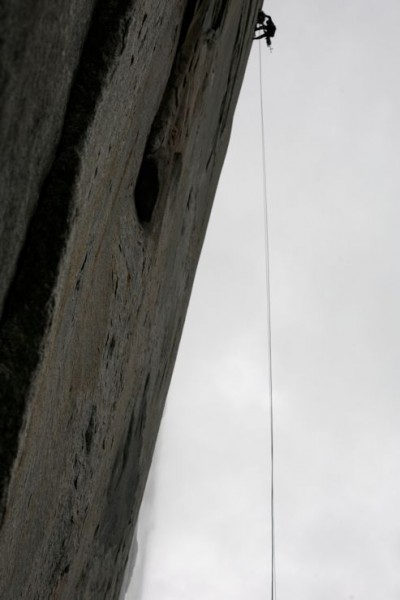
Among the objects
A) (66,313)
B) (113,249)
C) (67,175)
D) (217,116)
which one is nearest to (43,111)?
(67,175)

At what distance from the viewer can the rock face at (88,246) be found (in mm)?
1319

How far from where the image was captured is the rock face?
1.32m

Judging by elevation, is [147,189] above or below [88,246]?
above

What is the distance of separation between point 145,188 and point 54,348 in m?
0.84

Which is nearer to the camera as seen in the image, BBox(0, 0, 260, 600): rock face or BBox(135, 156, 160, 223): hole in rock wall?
BBox(0, 0, 260, 600): rock face

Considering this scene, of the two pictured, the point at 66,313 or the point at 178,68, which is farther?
the point at 178,68

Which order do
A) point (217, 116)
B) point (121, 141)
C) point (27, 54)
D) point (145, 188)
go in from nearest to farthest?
point (27, 54), point (121, 141), point (145, 188), point (217, 116)

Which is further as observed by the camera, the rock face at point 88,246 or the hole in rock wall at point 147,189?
the hole in rock wall at point 147,189

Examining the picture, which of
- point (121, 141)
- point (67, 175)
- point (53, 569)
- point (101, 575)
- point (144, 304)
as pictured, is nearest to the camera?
point (67, 175)

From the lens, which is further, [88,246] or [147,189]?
[147,189]

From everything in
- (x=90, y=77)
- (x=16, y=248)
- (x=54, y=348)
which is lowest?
(x=54, y=348)

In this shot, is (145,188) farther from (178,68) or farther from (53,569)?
(53,569)

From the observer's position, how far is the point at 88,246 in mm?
1663

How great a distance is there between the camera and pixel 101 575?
9.46ft
